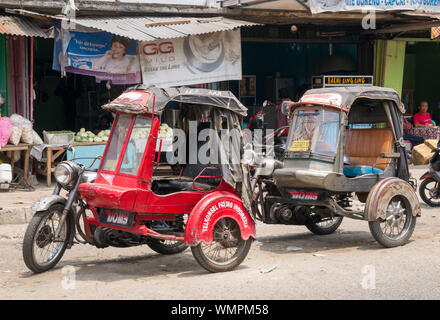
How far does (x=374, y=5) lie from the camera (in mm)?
A: 13859

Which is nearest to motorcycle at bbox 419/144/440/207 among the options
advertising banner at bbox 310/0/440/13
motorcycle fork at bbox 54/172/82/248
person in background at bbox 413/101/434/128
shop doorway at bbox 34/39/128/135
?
advertising banner at bbox 310/0/440/13

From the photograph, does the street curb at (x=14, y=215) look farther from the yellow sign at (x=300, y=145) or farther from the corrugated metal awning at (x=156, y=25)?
the yellow sign at (x=300, y=145)

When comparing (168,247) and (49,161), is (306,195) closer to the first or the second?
(168,247)

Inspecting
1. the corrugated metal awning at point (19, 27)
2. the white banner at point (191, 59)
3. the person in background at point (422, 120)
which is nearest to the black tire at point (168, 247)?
the corrugated metal awning at point (19, 27)

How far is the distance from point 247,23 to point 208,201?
7.94 meters

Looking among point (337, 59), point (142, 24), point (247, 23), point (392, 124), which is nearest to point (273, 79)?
point (337, 59)

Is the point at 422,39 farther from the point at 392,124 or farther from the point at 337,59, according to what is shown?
the point at 392,124

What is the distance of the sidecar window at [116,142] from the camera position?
645 centimetres

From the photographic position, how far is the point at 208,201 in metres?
6.35

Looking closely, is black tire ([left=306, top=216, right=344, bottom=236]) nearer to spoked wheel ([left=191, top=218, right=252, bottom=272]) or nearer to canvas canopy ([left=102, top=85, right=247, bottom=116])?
spoked wheel ([left=191, top=218, right=252, bottom=272])

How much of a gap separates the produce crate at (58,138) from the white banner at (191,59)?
74.2 inches

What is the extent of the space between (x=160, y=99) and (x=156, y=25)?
667 centimetres

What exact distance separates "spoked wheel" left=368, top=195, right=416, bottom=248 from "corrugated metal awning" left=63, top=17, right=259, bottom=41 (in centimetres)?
570

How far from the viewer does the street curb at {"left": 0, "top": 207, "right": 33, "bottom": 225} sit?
9562 mm
